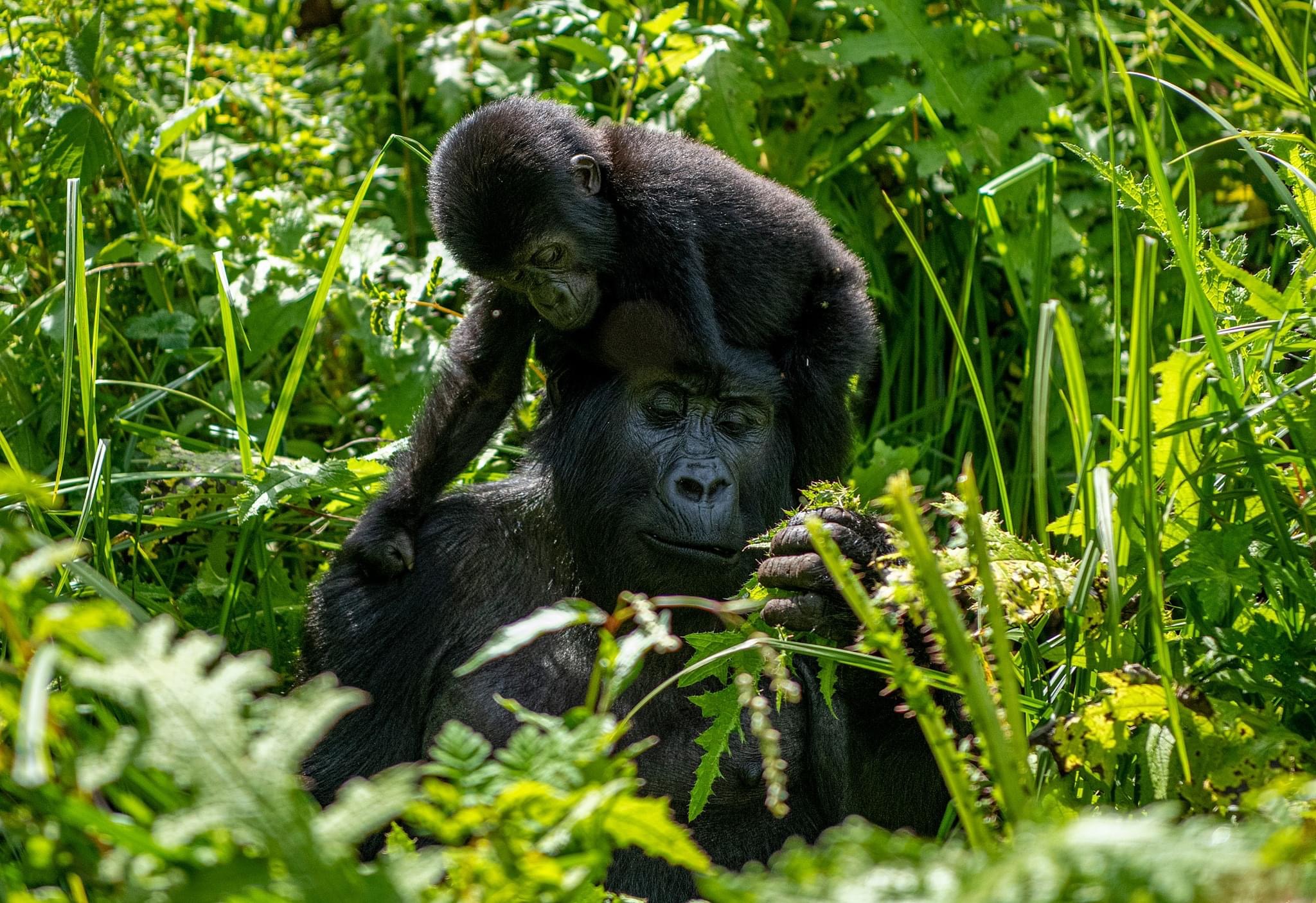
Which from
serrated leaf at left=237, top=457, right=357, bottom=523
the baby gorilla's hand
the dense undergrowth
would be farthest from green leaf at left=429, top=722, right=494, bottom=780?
serrated leaf at left=237, top=457, right=357, bottom=523

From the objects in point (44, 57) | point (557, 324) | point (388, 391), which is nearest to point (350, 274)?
point (388, 391)

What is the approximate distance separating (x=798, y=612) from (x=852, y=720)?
1.59ft

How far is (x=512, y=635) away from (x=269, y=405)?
3078 millimetres

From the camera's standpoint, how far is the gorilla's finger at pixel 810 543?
2.43m

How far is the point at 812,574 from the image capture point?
2400 millimetres

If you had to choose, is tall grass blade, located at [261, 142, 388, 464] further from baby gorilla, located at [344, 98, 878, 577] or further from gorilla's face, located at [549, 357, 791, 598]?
gorilla's face, located at [549, 357, 791, 598]

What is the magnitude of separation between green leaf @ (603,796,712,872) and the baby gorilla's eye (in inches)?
70.5

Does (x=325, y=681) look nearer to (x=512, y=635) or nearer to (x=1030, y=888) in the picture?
(x=512, y=635)

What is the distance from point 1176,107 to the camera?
5.01 metres

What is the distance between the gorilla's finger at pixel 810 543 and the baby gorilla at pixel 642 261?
536 mm

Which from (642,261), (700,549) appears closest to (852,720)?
(700,549)

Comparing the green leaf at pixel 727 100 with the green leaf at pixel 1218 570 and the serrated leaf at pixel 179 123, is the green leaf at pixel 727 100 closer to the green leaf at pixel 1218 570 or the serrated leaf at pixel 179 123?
the serrated leaf at pixel 179 123

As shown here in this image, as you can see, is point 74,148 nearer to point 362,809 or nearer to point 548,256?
point 548,256

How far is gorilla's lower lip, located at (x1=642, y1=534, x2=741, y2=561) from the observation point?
8.85 feet
